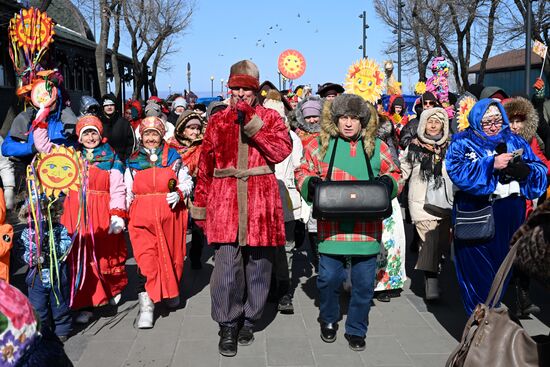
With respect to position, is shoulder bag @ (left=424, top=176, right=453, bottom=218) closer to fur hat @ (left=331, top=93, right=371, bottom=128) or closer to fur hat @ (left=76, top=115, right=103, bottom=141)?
fur hat @ (left=331, top=93, right=371, bottom=128)

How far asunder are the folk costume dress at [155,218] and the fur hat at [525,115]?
2.99 metres

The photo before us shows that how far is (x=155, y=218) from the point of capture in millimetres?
5102

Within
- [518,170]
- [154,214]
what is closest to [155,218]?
[154,214]

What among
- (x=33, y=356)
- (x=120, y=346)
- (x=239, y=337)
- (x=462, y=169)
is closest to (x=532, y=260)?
(x=33, y=356)

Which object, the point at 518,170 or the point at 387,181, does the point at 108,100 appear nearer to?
the point at 387,181

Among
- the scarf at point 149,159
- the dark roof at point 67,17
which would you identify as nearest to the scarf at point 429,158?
the scarf at point 149,159

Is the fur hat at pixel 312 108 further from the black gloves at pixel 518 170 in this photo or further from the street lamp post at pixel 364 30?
the street lamp post at pixel 364 30

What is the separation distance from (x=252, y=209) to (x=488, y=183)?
63.2 inches

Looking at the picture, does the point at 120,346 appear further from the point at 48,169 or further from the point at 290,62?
the point at 290,62

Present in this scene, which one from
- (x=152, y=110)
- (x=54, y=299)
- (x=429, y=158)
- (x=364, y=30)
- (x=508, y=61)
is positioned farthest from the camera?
(x=508, y=61)

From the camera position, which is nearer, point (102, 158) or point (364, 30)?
point (102, 158)

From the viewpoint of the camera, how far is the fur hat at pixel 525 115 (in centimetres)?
564

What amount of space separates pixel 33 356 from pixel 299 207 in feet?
13.2

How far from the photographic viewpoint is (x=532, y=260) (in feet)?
7.34
